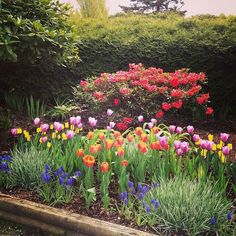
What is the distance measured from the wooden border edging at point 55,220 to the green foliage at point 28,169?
29cm

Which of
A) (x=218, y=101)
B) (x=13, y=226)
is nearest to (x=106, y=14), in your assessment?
(x=218, y=101)

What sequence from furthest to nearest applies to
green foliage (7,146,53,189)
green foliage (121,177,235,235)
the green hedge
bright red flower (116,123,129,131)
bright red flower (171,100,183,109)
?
the green hedge → bright red flower (171,100,183,109) → bright red flower (116,123,129,131) → green foliage (7,146,53,189) → green foliage (121,177,235,235)

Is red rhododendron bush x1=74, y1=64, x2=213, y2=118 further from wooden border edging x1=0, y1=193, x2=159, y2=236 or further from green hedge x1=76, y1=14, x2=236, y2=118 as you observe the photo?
wooden border edging x1=0, y1=193, x2=159, y2=236

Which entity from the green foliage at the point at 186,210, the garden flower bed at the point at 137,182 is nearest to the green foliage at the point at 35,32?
the garden flower bed at the point at 137,182

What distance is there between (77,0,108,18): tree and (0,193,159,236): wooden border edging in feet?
37.7

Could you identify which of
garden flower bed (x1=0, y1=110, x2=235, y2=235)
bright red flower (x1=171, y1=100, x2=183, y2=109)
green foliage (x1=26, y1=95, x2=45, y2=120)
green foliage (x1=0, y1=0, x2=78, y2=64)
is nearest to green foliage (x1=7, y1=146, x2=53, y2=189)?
garden flower bed (x1=0, y1=110, x2=235, y2=235)

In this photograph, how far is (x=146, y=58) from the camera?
334 inches

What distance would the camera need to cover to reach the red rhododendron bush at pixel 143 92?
22.0ft

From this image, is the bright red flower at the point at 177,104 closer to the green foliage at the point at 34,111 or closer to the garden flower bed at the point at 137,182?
the garden flower bed at the point at 137,182

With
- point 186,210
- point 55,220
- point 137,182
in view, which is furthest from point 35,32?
point 186,210

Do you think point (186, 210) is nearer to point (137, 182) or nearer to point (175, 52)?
point (137, 182)

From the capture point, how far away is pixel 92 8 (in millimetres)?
14852

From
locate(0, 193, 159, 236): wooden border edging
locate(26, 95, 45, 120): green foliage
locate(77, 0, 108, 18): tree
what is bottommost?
locate(0, 193, 159, 236): wooden border edging

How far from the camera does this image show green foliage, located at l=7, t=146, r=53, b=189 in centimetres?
436
